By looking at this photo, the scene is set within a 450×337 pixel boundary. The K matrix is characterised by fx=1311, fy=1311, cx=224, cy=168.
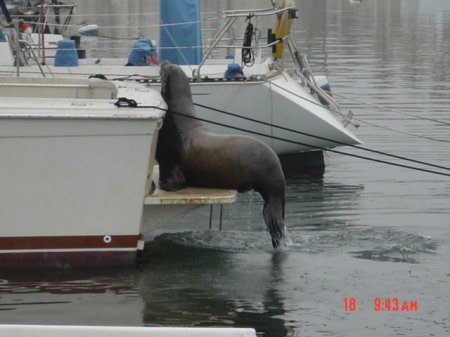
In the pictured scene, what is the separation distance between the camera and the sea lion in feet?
39.1

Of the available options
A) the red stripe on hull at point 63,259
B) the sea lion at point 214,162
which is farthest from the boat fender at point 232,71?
the red stripe on hull at point 63,259

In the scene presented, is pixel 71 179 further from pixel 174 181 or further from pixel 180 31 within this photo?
pixel 180 31

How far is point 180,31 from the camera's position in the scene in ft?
65.1

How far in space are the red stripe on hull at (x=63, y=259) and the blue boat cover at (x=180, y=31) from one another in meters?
7.68

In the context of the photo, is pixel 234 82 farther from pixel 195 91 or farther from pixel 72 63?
pixel 72 63

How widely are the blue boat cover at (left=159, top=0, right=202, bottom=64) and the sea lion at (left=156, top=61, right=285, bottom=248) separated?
22.2ft

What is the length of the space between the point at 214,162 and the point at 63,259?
1632mm

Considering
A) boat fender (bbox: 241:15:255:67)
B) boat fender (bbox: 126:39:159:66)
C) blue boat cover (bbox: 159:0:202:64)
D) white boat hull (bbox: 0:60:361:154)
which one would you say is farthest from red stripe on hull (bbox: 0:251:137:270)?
boat fender (bbox: 126:39:159:66)

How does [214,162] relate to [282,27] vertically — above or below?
below

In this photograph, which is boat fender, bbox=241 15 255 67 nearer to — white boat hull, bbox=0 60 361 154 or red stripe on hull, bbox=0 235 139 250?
white boat hull, bbox=0 60 361 154

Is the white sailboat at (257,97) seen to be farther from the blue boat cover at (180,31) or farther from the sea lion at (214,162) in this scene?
the sea lion at (214,162)

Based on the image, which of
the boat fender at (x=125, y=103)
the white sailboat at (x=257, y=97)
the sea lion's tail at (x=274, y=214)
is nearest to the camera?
the boat fender at (x=125, y=103)

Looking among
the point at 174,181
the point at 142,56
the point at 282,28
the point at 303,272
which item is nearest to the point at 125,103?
the point at 174,181
